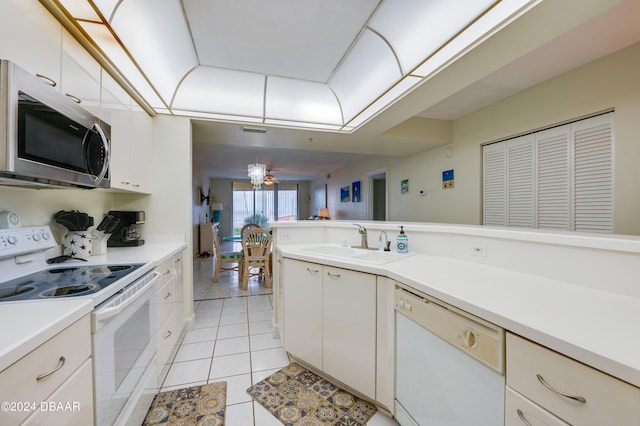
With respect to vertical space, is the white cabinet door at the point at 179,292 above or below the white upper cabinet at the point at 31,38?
below

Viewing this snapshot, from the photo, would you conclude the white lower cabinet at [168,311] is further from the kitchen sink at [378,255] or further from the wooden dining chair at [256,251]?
the wooden dining chair at [256,251]

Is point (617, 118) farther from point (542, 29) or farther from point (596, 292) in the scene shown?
point (596, 292)

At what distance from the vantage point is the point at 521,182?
111 inches

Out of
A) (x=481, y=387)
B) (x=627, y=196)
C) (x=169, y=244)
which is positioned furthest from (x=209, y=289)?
(x=627, y=196)

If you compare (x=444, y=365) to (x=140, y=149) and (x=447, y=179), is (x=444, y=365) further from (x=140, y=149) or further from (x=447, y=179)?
(x=447, y=179)

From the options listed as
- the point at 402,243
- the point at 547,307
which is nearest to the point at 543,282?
the point at 547,307

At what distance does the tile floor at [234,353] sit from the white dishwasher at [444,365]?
0.42 metres

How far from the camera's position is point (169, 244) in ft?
7.54

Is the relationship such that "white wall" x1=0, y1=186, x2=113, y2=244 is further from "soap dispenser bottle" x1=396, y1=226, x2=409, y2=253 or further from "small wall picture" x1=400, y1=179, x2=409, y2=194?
"small wall picture" x1=400, y1=179, x2=409, y2=194

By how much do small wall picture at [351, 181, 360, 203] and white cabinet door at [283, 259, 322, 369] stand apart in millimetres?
4318

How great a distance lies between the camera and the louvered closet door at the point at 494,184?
9.82 ft

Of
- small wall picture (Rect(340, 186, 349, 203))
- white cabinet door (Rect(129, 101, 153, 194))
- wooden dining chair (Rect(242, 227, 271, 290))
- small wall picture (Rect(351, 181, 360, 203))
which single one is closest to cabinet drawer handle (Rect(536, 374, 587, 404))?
white cabinet door (Rect(129, 101, 153, 194))

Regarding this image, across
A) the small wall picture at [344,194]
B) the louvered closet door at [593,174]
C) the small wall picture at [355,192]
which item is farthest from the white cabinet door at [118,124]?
the small wall picture at [344,194]

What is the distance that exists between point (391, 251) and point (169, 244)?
205cm
